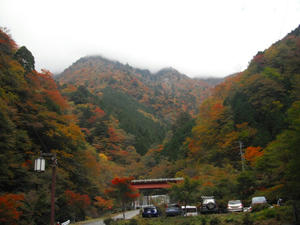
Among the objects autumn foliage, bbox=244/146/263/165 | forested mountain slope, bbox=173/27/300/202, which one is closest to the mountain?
forested mountain slope, bbox=173/27/300/202

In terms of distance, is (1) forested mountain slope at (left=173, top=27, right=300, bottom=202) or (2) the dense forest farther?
(1) forested mountain slope at (left=173, top=27, right=300, bottom=202)

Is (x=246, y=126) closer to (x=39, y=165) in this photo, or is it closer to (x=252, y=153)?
(x=252, y=153)

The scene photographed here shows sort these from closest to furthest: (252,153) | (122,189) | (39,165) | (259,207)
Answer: (39,165), (259,207), (122,189), (252,153)

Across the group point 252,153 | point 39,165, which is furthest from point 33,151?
point 252,153

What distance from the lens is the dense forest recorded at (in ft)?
79.9

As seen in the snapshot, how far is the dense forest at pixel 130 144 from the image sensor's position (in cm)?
2436

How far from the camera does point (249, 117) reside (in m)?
53.8

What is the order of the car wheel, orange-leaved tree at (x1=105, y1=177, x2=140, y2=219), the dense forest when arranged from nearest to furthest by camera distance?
the dense forest, the car wheel, orange-leaved tree at (x1=105, y1=177, x2=140, y2=219)

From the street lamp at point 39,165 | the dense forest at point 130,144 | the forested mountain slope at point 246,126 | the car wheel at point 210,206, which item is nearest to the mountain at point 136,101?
the dense forest at point 130,144

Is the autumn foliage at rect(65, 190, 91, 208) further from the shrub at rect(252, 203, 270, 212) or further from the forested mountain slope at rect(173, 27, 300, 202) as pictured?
the shrub at rect(252, 203, 270, 212)

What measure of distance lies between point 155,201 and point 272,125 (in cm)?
2457

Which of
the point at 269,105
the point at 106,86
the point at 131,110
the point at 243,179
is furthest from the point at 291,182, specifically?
the point at 106,86

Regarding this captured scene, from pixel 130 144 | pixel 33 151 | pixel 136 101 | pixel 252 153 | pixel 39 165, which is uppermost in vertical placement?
pixel 136 101

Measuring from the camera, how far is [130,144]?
9238cm
